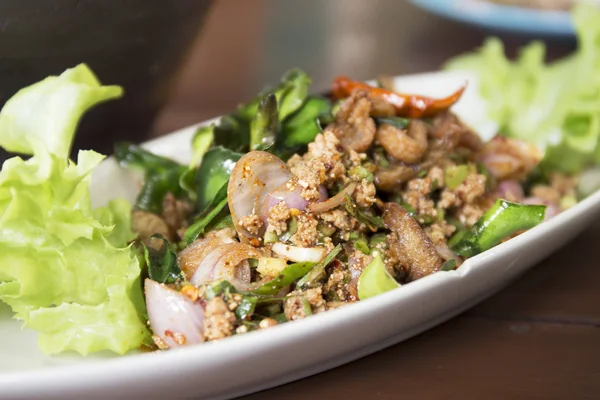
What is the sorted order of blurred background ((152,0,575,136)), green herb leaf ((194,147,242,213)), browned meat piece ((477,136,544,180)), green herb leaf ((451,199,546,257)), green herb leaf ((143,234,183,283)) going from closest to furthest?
green herb leaf ((143,234,183,283)), green herb leaf ((451,199,546,257)), green herb leaf ((194,147,242,213)), browned meat piece ((477,136,544,180)), blurred background ((152,0,575,136))

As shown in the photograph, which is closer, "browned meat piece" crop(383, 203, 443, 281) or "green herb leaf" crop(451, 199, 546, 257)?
"browned meat piece" crop(383, 203, 443, 281)

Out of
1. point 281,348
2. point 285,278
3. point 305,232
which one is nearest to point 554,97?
point 305,232

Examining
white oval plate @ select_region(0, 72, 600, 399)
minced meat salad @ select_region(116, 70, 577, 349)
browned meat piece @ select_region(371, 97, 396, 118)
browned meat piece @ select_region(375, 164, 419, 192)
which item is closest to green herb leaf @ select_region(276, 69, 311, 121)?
minced meat salad @ select_region(116, 70, 577, 349)

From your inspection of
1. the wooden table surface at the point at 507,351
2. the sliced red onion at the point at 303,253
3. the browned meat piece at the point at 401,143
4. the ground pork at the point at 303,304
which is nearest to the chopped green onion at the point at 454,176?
the browned meat piece at the point at 401,143

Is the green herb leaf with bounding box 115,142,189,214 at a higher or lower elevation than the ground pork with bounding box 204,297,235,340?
higher

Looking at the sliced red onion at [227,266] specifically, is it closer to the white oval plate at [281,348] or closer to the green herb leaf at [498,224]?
the white oval plate at [281,348]

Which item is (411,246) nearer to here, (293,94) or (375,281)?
(375,281)

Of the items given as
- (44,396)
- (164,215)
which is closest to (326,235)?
(164,215)

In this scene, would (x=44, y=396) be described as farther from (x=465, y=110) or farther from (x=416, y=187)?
(x=465, y=110)

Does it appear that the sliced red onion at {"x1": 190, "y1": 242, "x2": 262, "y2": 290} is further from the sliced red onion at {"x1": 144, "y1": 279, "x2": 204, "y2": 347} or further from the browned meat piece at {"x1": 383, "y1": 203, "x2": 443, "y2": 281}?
the browned meat piece at {"x1": 383, "y1": 203, "x2": 443, "y2": 281}
